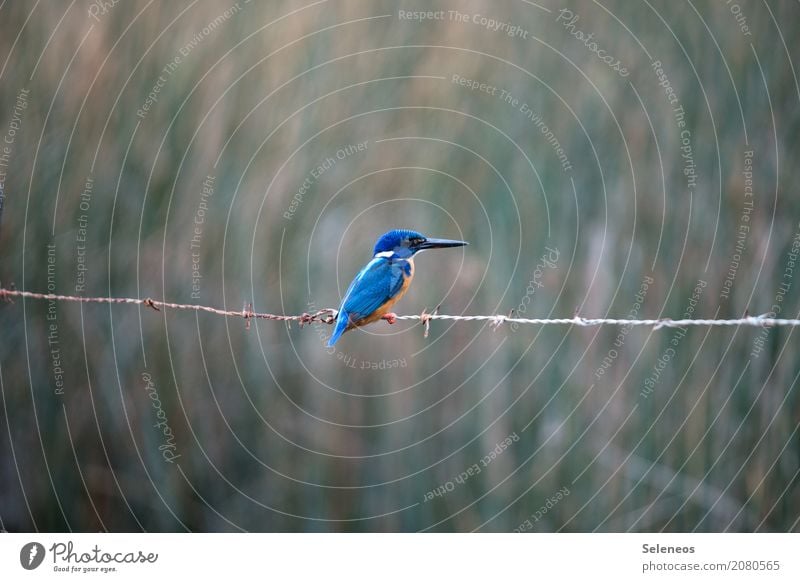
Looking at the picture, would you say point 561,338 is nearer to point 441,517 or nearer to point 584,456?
point 584,456

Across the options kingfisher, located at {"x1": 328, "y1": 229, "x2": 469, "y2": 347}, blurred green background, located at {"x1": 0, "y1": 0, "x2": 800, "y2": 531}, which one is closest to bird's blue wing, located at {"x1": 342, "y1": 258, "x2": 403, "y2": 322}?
kingfisher, located at {"x1": 328, "y1": 229, "x2": 469, "y2": 347}

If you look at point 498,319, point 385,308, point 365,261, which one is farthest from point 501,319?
point 365,261

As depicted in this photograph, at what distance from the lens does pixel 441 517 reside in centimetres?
312

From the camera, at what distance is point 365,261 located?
3012 millimetres

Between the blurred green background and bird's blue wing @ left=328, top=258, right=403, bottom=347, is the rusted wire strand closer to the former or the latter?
bird's blue wing @ left=328, top=258, right=403, bottom=347

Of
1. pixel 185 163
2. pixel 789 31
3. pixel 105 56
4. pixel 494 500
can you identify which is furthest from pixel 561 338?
pixel 105 56

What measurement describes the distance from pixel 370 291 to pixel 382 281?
0.14 ft

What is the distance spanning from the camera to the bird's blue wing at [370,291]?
2.24 m

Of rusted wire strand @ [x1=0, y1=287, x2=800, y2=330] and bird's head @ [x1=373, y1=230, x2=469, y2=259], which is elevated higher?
bird's head @ [x1=373, y1=230, x2=469, y2=259]

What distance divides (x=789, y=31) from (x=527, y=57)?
0.84m

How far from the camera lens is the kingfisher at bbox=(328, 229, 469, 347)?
2236mm

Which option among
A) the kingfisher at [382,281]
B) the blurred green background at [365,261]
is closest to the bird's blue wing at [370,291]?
the kingfisher at [382,281]

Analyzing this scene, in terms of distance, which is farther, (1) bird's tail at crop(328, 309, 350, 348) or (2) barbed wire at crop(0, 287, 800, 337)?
(1) bird's tail at crop(328, 309, 350, 348)

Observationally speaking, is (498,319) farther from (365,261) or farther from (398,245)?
(365,261)
